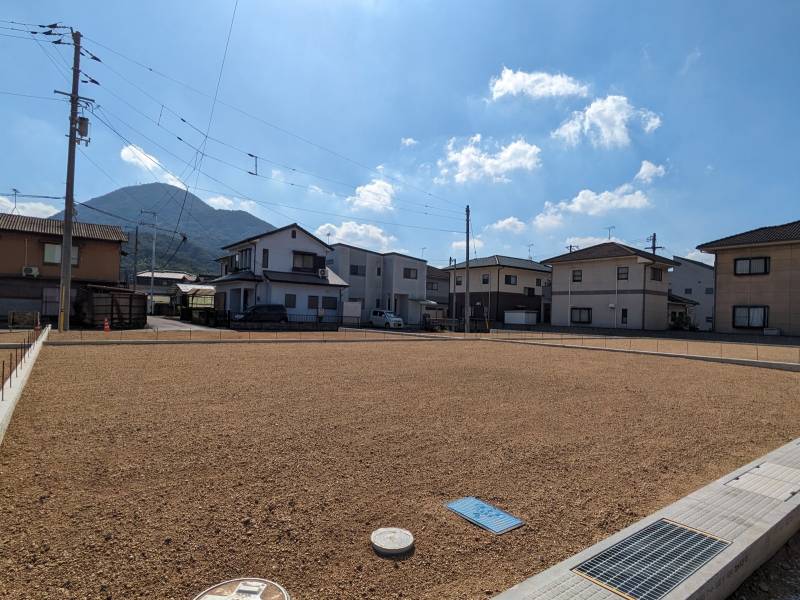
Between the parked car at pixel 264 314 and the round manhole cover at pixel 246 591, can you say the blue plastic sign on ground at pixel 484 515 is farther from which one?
the parked car at pixel 264 314

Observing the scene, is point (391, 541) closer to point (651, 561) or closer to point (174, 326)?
point (651, 561)

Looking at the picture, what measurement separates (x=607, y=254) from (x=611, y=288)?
2.69 m

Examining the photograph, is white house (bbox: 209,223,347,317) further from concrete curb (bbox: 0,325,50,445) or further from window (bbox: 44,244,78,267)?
concrete curb (bbox: 0,325,50,445)

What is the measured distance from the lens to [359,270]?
133 ft

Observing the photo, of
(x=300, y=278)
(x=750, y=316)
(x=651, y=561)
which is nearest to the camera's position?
(x=651, y=561)

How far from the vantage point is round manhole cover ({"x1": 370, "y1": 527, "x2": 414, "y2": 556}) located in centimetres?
272

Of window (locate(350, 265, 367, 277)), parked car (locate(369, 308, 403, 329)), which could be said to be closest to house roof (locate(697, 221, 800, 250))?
parked car (locate(369, 308, 403, 329))

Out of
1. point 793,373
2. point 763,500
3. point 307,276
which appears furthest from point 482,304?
point 763,500

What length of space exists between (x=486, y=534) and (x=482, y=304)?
41367 mm

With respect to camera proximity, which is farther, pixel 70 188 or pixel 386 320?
pixel 386 320

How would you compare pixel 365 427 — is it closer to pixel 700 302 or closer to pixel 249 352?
pixel 249 352

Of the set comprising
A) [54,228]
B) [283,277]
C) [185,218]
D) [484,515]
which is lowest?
[484,515]

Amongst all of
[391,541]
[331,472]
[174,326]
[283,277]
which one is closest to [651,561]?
[391,541]

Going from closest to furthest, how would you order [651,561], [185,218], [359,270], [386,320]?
[651,561]
[386,320]
[359,270]
[185,218]
